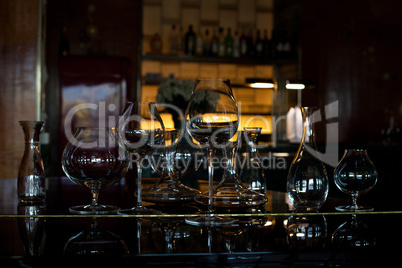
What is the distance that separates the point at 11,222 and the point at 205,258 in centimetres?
35

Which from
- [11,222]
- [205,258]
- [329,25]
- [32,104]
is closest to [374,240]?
[205,258]

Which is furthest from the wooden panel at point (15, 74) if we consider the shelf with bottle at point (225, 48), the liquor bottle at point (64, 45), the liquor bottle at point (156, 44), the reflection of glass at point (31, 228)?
the reflection of glass at point (31, 228)

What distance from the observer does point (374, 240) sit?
652 mm

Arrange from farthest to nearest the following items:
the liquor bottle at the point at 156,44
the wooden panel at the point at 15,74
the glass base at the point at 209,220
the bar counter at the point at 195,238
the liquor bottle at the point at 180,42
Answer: the liquor bottle at the point at 180,42, the liquor bottle at the point at 156,44, the wooden panel at the point at 15,74, the glass base at the point at 209,220, the bar counter at the point at 195,238

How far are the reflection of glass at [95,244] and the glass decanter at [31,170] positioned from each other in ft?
1.04

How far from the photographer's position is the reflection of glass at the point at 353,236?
2.03ft

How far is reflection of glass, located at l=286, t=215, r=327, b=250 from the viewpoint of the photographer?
0.62 meters

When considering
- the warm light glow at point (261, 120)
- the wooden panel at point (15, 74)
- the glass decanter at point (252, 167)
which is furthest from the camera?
the warm light glow at point (261, 120)

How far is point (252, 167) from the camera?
102cm

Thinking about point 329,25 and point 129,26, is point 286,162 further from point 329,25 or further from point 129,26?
point 329,25

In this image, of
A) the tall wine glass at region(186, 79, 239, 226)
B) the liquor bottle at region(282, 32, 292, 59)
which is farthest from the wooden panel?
the liquor bottle at region(282, 32, 292, 59)

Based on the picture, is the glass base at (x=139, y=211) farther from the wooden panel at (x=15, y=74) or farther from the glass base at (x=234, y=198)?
the wooden panel at (x=15, y=74)

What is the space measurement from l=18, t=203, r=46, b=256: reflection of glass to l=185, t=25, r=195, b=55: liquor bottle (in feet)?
12.9

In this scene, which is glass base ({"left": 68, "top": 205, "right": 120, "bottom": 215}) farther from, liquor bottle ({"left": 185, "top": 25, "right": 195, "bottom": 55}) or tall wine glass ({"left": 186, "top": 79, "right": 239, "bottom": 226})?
liquor bottle ({"left": 185, "top": 25, "right": 195, "bottom": 55})
